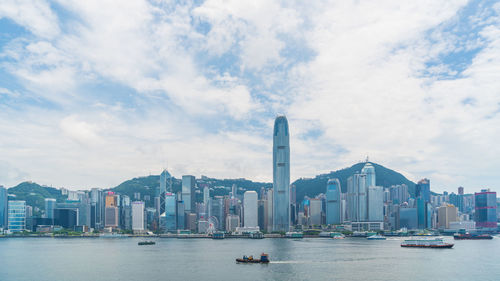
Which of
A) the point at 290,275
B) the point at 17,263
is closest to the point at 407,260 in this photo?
the point at 290,275

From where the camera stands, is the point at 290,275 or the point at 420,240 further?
the point at 420,240

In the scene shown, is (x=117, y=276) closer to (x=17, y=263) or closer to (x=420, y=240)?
(x=17, y=263)

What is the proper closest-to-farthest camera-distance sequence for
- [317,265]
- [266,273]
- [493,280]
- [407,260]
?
[493,280] < [266,273] < [317,265] < [407,260]

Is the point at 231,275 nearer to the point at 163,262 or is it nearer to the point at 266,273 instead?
the point at 266,273

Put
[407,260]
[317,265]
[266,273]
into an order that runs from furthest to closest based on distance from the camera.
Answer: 1. [407,260]
2. [317,265]
3. [266,273]

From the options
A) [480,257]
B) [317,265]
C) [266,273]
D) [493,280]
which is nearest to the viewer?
[493,280]

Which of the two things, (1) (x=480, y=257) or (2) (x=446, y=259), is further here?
(1) (x=480, y=257)

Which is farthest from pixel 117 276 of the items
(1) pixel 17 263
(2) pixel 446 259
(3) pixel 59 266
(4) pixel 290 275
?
(2) pixel 446 259

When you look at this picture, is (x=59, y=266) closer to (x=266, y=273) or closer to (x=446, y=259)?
(x=266, y=273)

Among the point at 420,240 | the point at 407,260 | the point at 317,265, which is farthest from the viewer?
the point at 420,240
